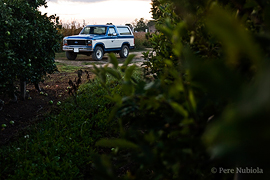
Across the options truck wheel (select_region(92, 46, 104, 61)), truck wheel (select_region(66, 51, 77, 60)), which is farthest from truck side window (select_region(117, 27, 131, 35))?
truck wheel (select_region(66, 51, 77, 60))

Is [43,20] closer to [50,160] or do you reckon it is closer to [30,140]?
[30,140]

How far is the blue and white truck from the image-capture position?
14562 mm

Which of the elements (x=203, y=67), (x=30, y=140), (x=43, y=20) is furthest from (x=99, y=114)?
(x=203, y=67)

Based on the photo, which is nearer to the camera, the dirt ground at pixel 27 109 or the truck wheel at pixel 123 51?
the dirt ground at pixel 27 109

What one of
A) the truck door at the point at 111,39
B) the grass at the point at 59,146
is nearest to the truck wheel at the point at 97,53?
the truck door at the point at 111,39

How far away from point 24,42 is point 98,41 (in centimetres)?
958

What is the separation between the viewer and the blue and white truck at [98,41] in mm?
14562

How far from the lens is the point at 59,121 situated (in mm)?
4621

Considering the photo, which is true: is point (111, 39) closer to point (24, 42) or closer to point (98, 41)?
point (98, 41)

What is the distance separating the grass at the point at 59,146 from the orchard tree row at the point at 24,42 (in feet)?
3.17

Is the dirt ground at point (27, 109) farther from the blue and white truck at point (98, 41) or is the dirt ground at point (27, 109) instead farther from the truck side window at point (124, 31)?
the truck side window at point (124, 31)

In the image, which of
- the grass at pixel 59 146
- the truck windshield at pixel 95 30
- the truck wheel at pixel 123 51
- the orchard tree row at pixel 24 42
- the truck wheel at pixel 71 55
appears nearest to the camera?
the grass at pixel 59 146

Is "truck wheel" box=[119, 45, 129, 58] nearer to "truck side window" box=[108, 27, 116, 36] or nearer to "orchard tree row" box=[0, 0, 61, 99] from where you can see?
"truck side window" box=[108, 27, 116, 36]

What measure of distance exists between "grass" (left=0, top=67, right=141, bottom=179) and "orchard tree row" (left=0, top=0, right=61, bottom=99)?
97cm
